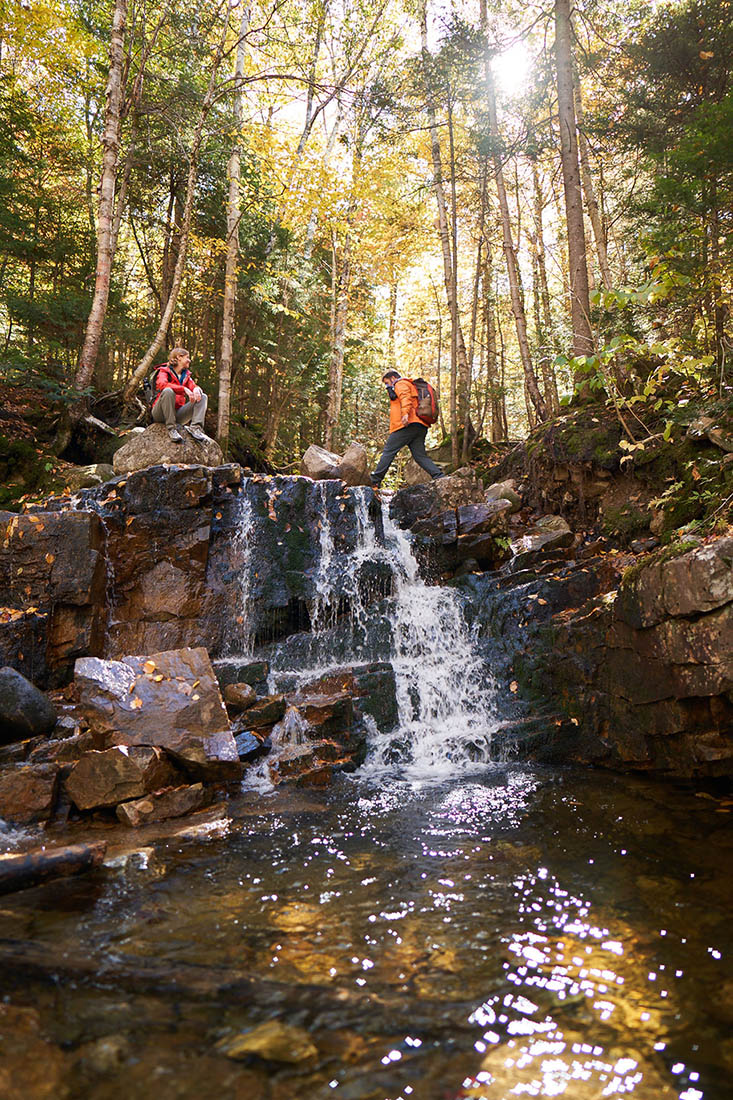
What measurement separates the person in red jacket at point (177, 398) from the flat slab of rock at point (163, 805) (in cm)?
672

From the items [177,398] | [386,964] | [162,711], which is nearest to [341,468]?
[177,398]

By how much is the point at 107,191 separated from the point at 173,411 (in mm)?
5045

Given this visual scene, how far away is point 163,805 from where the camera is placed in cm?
520

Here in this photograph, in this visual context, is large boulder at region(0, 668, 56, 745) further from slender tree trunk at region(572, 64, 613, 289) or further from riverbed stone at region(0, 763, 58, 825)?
slender tree trunk at region(572, 64, 613, 289)

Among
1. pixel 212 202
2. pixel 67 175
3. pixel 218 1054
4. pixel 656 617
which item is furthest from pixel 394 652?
pixel 67 175

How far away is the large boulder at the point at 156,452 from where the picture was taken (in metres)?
10.2

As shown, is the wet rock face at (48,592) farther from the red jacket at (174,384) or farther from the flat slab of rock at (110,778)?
the red jacket at (174,384)

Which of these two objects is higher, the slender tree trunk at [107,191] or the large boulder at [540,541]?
the slender tree trunk at [107,191]

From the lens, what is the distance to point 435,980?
281 cm

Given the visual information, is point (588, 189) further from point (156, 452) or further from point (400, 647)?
point (400, 647)

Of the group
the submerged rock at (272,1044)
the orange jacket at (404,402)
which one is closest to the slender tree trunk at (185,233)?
the orange jacket at (404,402)

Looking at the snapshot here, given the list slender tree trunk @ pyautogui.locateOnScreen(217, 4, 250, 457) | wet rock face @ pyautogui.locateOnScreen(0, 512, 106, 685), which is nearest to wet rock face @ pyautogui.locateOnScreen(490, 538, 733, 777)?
wet rock face @ pyautogui.locateOnScreen(0, 512, 106, 685)

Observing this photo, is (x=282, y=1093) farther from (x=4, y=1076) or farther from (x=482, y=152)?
(x=482, y=152)

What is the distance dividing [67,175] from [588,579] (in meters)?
17.0
